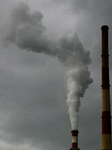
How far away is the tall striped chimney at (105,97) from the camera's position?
35406mm

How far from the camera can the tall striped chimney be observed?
35406mm

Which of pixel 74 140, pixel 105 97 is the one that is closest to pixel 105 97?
pixel 105 97

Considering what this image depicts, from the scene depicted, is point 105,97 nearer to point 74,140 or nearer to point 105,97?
point 105,97

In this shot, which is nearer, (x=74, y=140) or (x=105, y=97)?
(x=105, y=97)

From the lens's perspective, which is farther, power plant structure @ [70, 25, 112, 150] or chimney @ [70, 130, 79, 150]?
chimney @ [70, 130, 79, 150]

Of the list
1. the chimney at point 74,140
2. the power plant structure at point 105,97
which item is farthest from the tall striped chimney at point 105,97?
the chimney at point 74,140

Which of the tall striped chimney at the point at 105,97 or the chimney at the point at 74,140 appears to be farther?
the chimney at the point at 74,140

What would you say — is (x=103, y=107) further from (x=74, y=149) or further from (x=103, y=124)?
(x=74, y=149)

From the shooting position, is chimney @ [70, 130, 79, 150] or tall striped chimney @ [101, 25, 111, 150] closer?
tall striped chimney @ [101, 25, 111, 150]

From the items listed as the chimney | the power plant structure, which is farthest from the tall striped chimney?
the chimney

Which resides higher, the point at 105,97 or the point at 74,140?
the point at 105,97

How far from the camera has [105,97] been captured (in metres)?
36.4

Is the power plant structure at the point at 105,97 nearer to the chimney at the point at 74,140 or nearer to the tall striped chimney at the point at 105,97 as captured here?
the tall striped chimney at the point at 105,97

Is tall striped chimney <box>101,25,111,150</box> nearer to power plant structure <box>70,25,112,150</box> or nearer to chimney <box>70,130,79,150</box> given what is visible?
power plant structure <box>70,25,112,150</box>
